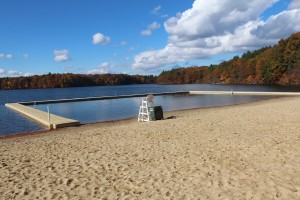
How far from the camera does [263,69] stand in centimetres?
8694

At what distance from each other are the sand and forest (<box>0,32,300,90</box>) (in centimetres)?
7551

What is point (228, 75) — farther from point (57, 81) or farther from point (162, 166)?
point (162, 166)

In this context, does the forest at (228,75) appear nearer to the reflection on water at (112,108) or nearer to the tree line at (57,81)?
the tree line at (57,81)

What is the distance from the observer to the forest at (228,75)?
3105 inches

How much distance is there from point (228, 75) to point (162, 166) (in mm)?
108214

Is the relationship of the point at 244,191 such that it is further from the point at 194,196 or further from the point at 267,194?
the point at 194,196

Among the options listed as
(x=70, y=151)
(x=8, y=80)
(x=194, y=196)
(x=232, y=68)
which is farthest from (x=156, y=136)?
(x=8, y=80)

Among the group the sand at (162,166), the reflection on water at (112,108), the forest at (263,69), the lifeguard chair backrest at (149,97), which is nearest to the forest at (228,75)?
the forest at (263,69)

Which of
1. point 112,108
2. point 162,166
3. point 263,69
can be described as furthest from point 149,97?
point 263,69

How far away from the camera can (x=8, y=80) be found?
13225cm

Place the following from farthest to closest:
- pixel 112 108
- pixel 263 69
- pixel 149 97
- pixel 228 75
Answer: pixel 228 75 < pixel 263 69 < pixel 112 108 < pixel 149 97

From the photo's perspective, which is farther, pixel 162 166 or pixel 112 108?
pixel 112 108

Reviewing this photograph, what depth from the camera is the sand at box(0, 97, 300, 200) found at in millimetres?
5297

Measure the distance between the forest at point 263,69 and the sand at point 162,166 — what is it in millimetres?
74346
